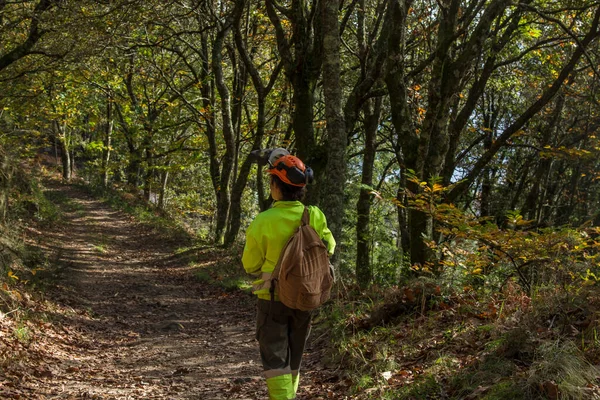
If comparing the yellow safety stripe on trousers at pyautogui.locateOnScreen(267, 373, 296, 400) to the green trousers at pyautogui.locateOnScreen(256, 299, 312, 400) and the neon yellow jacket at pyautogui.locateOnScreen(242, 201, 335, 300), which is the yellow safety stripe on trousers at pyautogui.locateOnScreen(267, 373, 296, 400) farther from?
the neon yellow jacket at pyautogui.locateOnScreen(242, 201, 335, 300)

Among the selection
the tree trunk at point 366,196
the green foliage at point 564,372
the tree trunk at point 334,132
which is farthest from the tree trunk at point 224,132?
the green foliage at point 564,372

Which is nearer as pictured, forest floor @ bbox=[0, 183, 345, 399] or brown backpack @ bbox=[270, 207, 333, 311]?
brown backpack @ bbox=[270, 207, 333, 311]

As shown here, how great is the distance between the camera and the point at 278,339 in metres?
Result: 4.01

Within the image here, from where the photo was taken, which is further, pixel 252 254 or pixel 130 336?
pixel 130 336

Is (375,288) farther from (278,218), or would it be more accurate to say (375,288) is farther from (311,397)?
(278,218)

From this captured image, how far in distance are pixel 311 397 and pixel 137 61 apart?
17.4 meters

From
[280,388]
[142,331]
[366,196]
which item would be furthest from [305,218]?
[366,196]

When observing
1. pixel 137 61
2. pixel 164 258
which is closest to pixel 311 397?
pixel 164 258

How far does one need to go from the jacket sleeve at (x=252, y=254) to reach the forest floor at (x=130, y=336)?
1.94 meters

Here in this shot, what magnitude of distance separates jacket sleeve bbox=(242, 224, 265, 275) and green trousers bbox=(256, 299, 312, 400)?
0.95 feet

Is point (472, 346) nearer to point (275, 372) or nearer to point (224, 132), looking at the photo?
point (275, 372)

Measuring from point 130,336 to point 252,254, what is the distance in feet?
17.4

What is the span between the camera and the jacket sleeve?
3.96m

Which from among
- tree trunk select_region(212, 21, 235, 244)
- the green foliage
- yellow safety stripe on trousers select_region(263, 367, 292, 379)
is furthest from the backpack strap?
tree trunk select_region(212, 21, 235, 244)
